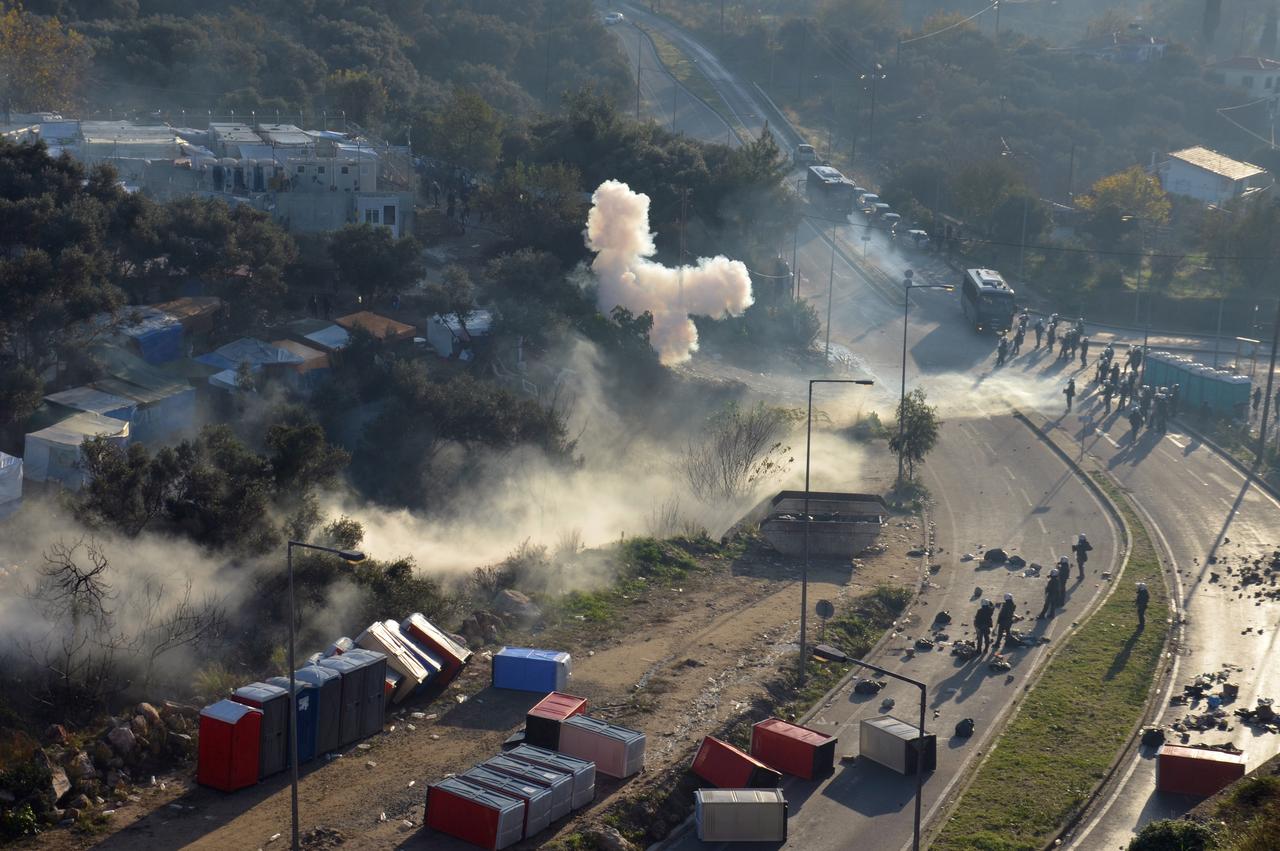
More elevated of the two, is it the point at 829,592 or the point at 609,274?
the point at 609,274

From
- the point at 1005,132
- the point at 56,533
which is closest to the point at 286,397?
the point at 56,533

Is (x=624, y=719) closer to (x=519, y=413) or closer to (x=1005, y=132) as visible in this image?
(x=519, y=413)

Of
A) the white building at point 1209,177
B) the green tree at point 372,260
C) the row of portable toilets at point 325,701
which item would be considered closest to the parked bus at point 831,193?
the white building at point 1209,177

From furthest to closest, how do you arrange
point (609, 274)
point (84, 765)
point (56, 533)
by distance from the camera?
point (609, 274) < point (56, 533) < point (84, 765)

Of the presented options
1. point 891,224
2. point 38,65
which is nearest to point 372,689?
point 891,224

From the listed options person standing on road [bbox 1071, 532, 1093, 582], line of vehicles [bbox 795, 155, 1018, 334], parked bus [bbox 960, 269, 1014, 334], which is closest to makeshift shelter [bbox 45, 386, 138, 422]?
person standing on road [bbox 1071, 532, 1093, 582]

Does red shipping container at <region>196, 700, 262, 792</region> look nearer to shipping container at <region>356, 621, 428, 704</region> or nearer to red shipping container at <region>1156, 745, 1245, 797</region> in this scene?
shipping container at <region>356, 621, 428, 704</region>

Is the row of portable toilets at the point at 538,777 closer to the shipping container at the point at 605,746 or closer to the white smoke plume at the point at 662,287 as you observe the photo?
the shipping container at the point at 605,746
